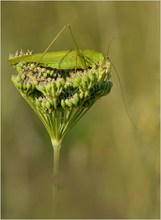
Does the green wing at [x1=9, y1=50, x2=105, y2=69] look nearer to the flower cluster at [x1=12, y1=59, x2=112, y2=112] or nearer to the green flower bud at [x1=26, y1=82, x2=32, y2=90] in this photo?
the flower cluster at [x1=12, y1=59, x2=112, y2=112]

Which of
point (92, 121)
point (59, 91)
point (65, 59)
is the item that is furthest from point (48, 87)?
point (92, 121)

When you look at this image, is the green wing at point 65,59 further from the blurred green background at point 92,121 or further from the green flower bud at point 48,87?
the blurred green background at point 92,121

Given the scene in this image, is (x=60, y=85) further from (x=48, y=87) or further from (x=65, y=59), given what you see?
(x=65, y=59)

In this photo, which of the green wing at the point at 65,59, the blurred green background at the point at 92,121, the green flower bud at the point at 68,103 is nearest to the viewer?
the green flower bud at the point at 68,103

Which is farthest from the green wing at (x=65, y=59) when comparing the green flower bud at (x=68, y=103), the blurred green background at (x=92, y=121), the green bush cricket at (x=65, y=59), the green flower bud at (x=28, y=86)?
the blurred green background at (x=92, y=121)

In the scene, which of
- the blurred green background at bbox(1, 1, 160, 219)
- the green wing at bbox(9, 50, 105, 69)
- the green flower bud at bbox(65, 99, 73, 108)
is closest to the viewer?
the green flower bud at bbox(65, 99, 73, 108)

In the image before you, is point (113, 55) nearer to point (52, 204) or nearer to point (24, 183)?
point (24, 183)

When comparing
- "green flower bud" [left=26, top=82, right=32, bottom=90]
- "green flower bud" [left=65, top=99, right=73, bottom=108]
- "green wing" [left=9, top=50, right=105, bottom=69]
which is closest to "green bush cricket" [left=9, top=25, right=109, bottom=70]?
"green wing" [left=9, top=50, right=105, bottom=69]
